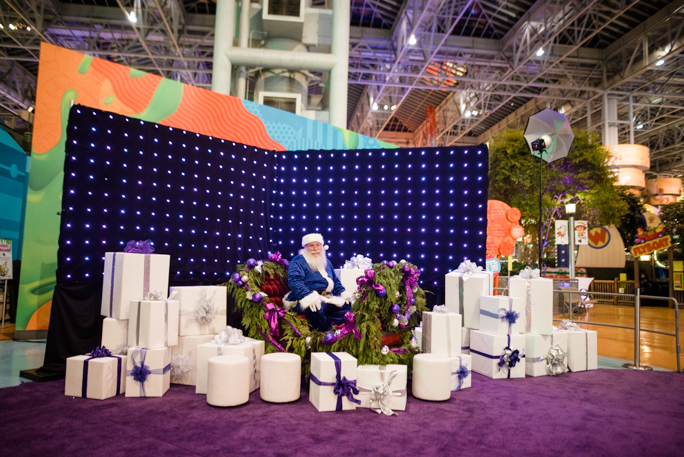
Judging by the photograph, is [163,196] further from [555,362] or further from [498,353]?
[555,362]

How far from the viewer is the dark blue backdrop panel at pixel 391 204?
5.18m

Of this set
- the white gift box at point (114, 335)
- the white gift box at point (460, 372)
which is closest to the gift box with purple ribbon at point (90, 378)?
the white gift box at point (114, 335)

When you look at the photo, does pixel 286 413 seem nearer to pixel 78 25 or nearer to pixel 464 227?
pixel 464 227

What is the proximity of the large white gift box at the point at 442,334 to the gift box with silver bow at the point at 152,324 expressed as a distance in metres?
2.07

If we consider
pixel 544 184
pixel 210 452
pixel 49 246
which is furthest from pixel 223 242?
pixel 544 184

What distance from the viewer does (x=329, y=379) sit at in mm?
3000

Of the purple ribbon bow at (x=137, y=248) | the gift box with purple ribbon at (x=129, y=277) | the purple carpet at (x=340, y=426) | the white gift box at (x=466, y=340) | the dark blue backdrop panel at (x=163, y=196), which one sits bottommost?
the purple carpet at (x=340, y=426)

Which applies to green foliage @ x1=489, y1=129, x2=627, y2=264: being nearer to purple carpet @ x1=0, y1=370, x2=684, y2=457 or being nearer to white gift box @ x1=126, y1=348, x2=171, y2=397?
purple carpet @ x1=0, y1=370, x2=684, y2=457

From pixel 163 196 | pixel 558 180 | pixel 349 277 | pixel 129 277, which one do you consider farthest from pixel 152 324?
pixel 558 180

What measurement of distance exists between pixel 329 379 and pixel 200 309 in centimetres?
138

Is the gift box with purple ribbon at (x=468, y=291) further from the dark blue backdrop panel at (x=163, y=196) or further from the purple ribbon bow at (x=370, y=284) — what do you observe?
the dark blue backdrop panel at (x=163, y=196)

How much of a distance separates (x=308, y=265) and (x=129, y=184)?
1.97 m

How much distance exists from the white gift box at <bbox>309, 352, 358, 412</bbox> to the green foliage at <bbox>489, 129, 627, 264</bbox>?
11.0m

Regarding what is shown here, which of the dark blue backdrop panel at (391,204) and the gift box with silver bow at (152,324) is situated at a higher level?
the dark blue backdrop panel at (391,204)
